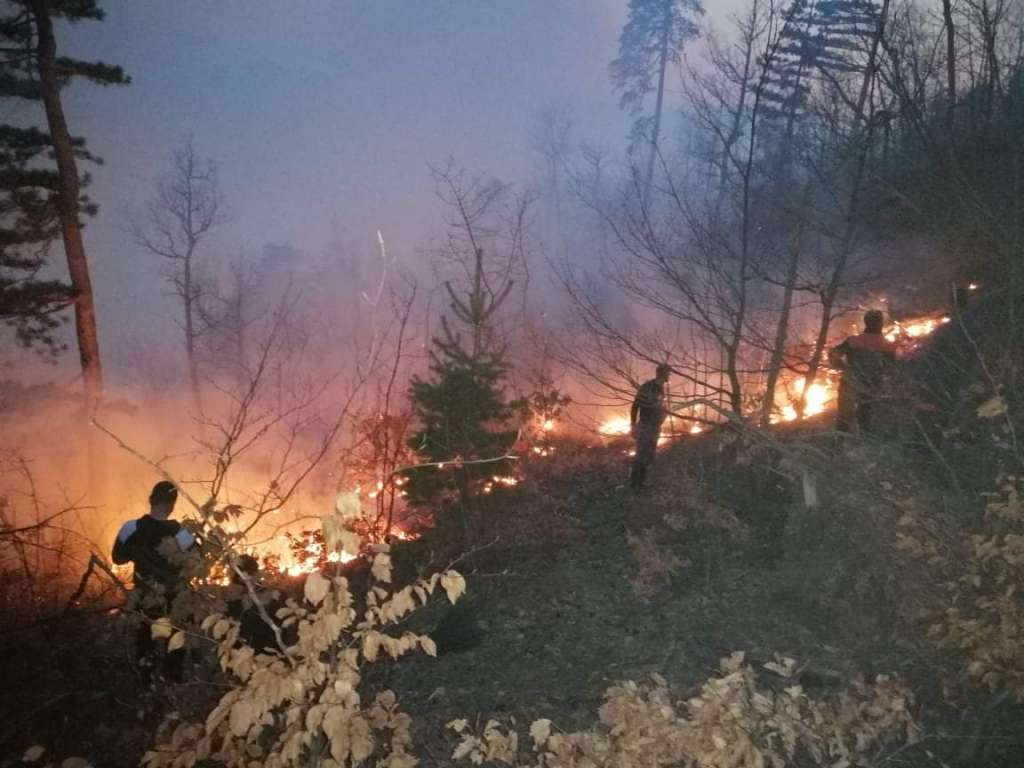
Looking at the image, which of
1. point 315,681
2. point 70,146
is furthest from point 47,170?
point 315,681

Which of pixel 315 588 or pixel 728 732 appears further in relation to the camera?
pixel 728 732

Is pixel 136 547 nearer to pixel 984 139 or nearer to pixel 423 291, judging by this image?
pixel 984 139

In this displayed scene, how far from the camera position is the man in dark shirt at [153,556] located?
4934 mm

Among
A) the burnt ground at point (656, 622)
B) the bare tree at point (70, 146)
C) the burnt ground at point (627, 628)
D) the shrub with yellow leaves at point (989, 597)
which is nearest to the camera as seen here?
the shrub with yellow leaves at point (989, 597)

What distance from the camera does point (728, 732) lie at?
404 cm

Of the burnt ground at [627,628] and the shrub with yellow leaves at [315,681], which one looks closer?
the shrub with yellow leaves at [315,681]

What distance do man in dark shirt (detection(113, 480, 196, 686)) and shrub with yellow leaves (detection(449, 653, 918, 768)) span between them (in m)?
2.76

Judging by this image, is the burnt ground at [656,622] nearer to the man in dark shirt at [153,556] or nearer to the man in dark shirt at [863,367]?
the man in dark shirt at [863,367]

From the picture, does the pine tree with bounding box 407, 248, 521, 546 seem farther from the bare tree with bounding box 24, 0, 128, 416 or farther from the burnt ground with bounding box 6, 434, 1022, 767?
the bare tree with bounding box 24, 0, 128, 416

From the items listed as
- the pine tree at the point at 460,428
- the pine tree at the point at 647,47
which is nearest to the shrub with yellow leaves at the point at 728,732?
the pine tree at the point at 460,428

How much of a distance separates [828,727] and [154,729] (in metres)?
5.51

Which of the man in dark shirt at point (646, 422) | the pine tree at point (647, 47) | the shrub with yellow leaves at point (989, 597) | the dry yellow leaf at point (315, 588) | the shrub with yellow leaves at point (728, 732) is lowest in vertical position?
the shrub with yellow leaves at point (728, 732)

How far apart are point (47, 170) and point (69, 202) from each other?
674 millimetres

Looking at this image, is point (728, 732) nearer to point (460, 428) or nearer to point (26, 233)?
point (460, 428)
